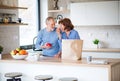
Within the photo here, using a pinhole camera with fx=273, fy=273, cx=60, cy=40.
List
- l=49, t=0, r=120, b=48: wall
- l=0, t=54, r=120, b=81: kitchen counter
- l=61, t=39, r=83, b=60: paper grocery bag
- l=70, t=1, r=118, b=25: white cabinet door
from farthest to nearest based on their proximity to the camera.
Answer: l=49, t=0, r=120, b=48: wall → l=70, t=1, r=118, b=25: white cabinet door → l=61, t=39, r=83, b=60: paper grocery bag → l=0, t=54, r=120, b=81: kitchen counter

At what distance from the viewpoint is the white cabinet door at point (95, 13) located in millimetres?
6410

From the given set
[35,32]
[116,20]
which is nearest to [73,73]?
[116,20]

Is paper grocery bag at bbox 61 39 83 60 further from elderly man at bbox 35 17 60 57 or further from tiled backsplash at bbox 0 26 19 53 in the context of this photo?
tiled backsplash at bbox 0 26 19 53

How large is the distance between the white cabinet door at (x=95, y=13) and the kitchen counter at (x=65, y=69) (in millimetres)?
2610

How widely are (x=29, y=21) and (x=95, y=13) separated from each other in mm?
1680

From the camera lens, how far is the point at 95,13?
6543mm

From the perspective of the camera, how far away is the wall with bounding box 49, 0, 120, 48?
6.78 metres

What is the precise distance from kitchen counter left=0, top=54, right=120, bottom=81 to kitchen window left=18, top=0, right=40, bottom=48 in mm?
2341

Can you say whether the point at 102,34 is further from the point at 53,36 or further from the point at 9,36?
the point at 9,36

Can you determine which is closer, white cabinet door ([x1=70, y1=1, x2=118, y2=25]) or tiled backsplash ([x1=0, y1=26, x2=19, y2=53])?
tiled backsplash ([x1=0, y1=26, x2=19, y2=53])

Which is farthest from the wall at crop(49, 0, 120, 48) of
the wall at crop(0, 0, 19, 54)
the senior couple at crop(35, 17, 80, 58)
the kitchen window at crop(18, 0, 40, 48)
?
the senior couple at crop(35, 17, 80, 58)

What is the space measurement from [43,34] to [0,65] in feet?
3.44

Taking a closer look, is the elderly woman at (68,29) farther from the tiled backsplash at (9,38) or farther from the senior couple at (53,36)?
the tiled backsplash at (9,38)

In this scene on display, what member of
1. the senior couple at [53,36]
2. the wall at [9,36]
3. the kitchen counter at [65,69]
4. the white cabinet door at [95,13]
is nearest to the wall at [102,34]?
the white cabinet door at [95,13]
